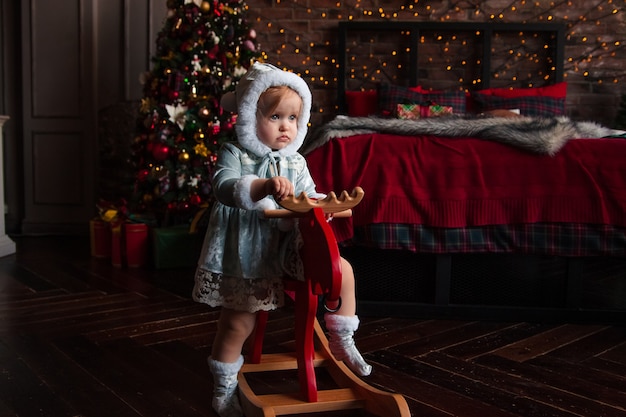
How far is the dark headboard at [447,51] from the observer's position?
4090 mm

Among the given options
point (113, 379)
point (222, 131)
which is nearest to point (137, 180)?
point (222, 131)

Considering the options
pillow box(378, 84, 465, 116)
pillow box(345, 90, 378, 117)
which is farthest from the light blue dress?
pillow box(345, 90, 378, 117)

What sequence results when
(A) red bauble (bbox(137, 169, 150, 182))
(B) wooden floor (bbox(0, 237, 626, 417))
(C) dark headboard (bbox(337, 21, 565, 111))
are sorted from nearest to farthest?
(B) wooden floor (bbox(0, 237, 626, 417))
(A) red bauble (bbox(137, 169, 150, 182))
(C) dark headboard (bbox(337, 21, 565, 111))

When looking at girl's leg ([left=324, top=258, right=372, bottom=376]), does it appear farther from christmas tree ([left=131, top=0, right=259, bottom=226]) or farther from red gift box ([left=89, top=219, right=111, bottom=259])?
red gift box ([left=89, top=219, right=111, bottom=259])

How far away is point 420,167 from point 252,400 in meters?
1.13

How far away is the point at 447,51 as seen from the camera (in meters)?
4.21

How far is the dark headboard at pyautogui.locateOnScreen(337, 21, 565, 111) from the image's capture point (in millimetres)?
4090

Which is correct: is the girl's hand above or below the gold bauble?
below

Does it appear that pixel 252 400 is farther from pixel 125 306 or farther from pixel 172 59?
pixel 172 59

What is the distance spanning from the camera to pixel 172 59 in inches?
130

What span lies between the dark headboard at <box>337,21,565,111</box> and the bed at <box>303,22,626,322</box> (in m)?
1.87

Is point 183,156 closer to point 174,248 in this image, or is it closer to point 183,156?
point 183,156

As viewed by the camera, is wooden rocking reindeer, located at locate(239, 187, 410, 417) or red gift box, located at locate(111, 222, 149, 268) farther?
A: red gift box, located at locate(111, 222, 149, 268)

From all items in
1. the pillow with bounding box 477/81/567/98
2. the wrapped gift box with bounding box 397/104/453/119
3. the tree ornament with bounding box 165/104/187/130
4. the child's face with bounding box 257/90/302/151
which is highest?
the pillow with bounding box 477/81/567/98
